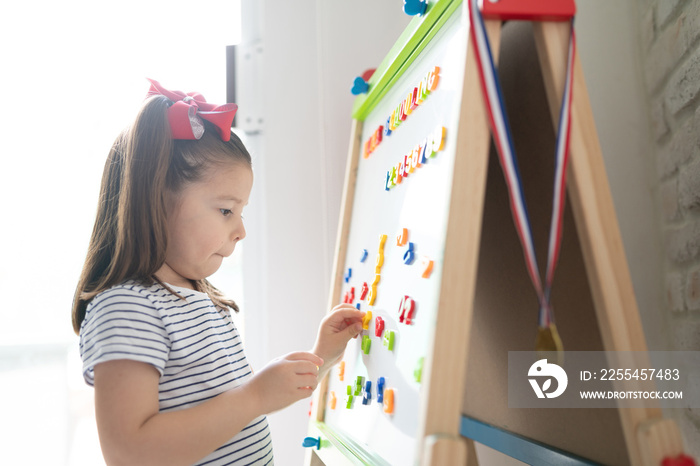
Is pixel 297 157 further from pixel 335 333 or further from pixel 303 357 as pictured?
pixel 303 357

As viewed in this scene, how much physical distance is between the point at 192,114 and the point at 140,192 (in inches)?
6.2

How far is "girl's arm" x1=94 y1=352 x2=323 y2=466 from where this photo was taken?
73 cm

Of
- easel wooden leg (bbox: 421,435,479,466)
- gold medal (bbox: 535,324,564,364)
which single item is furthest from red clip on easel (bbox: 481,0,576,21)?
easel wooden leg (bbox: 421,435,479,466)

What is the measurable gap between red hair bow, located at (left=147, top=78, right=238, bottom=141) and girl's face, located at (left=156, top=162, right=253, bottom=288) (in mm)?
69

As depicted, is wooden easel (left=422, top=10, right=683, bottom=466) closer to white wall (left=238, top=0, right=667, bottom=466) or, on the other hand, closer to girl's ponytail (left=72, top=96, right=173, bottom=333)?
girl's ponytail (left=72, top=96, right=173, bottom=333)

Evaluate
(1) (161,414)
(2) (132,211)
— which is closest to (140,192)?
(2) (132,211)

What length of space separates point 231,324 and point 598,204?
67cm

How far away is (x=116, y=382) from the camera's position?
2.46 feet

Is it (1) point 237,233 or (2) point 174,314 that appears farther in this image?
(1) point 237,233

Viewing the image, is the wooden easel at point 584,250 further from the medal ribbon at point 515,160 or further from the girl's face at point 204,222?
the girl's face at point 204,222

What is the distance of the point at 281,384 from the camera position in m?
0.84

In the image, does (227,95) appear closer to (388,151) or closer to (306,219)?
(306,219)

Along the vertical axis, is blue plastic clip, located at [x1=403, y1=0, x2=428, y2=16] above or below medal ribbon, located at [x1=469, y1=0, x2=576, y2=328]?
above

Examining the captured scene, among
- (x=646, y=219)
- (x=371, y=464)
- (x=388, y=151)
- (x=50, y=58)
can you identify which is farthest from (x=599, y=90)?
(x=50, y=58)
